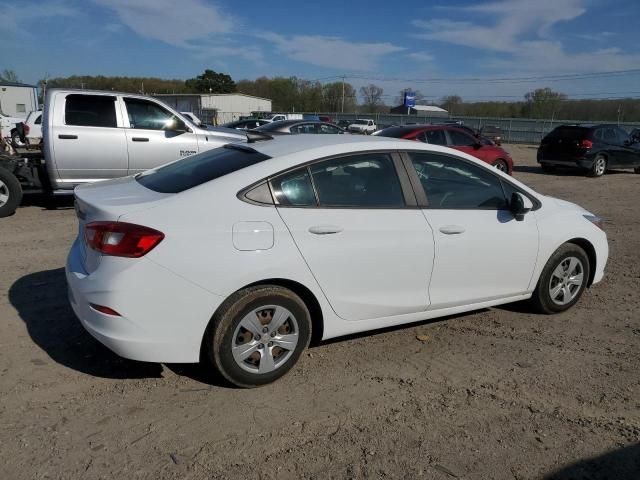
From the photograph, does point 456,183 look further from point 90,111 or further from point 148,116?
point 90,111

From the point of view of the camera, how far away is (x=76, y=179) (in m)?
8.31

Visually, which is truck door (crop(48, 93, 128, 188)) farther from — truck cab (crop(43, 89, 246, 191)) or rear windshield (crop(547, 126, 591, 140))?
rear windshield (crop(547, 126, 591, 140))

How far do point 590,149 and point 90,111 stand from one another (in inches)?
556

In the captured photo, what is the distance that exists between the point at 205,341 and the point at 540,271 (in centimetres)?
295

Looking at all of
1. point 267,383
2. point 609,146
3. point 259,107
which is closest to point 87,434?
point 267,383

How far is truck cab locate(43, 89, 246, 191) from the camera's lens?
812cm

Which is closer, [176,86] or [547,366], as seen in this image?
[547,366]

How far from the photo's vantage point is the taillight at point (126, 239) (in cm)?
294

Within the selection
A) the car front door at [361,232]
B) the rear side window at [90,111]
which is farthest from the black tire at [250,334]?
the rear side window at [90,111]

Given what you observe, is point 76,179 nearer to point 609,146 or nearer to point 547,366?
point 547,366

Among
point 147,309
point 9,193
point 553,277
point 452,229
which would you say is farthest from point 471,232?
point 9,193

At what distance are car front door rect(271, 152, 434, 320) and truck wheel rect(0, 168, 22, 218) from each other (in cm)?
637

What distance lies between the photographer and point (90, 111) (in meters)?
8.38

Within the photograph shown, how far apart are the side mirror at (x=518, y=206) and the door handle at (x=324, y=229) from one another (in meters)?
A: 1.61
